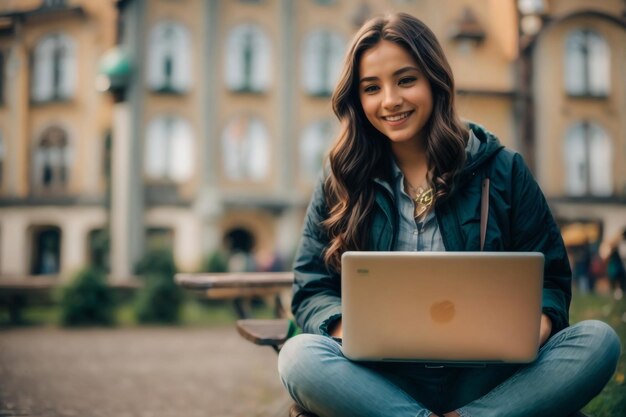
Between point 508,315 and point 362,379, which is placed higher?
point 508,315

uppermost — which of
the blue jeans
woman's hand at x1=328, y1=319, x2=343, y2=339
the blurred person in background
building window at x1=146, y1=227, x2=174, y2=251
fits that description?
woman's hand at x1=328, y1=319, x2=343, y2=339

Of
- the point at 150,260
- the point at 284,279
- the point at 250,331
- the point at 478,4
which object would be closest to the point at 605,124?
the point at 478,4

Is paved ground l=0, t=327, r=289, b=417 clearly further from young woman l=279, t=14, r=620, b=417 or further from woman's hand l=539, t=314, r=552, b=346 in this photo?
woman's hand l=539, t=314, r=552, b=346

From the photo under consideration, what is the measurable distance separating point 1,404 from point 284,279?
208cm

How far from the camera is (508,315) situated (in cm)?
197

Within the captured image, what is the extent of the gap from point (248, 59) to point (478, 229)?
19.8m

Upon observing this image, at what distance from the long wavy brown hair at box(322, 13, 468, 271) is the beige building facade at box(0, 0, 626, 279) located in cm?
1818

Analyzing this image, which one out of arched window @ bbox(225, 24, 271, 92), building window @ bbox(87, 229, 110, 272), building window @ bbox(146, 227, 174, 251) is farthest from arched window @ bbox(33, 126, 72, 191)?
arched window @ bbox(225, 24, 271, 92)

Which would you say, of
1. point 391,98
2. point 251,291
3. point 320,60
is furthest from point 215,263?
point 391,98

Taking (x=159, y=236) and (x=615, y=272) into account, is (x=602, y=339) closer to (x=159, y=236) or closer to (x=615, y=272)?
(x=615, y=272)

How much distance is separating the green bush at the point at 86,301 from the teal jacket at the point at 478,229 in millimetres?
10169

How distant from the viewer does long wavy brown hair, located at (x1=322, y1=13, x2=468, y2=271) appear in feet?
8.16

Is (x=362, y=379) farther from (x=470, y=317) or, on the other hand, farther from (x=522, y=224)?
(x=522, y=224)

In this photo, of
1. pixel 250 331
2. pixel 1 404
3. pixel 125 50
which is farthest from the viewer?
pixel 125 50
